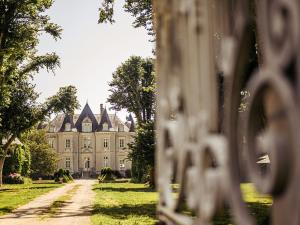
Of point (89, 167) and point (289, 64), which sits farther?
point (89, 167)

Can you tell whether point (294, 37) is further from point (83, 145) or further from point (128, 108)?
point (83, 145)

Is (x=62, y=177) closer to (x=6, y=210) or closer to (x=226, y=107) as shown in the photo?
(x=6, y=210)

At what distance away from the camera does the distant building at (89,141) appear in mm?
81750

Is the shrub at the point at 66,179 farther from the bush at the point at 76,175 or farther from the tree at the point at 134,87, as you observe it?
the bush at the point at 76,175

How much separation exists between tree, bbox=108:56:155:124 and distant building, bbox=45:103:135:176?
32.2m

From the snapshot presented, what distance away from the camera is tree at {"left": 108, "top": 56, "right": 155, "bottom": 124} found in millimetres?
48188

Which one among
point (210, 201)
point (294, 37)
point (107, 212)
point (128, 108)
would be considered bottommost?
point (107, 212)

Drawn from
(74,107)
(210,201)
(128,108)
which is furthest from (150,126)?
(210,201)

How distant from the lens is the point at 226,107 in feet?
4.34

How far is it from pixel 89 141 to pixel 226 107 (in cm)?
8235

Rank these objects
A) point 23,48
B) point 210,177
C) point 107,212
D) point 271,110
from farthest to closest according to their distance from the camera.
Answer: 1. point 23,48
2. point 107,212
3. point 210,177
4. point 271,110

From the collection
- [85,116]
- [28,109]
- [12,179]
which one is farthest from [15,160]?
[85,116]

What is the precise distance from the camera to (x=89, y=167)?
81.8 meters

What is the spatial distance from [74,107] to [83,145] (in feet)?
152
